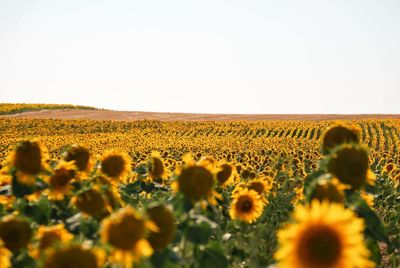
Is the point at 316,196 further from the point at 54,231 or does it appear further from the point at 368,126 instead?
the point at 368,126

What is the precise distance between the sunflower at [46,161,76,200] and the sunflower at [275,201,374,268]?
2.43 metres

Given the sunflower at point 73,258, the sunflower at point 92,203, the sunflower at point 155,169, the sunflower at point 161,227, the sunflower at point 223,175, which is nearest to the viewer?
the sunflower at point 73,258

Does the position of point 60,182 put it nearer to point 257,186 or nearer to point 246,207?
point 246,207

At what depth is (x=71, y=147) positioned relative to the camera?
498 centimetres

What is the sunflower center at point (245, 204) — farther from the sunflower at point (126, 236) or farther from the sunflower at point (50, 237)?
the sunflower at point (126, 236)

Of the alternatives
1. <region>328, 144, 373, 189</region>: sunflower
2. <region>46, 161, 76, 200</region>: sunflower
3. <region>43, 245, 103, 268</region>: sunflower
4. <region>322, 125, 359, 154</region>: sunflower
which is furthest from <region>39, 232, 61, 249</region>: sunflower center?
<region>322, 125, 359, 154</region>: sunflower

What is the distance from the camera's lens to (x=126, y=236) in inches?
114

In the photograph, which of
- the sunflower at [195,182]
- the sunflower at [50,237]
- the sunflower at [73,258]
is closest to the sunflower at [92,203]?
the sunflower at [50,237]

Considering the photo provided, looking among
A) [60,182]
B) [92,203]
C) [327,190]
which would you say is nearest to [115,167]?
[60,182]

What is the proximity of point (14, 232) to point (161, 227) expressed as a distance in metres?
0.99

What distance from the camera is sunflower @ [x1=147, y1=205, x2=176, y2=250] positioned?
3357 mm

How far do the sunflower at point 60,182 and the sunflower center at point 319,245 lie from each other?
2482 mm

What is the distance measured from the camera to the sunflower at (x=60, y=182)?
4535 mm

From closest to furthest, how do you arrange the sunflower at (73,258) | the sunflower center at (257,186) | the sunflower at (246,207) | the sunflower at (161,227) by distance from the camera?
1. the sunflower at (73,258)
2. the sunflower at (161,227)
3. the sunflower at (246,207)
4. the sunflower center at (257,186)
